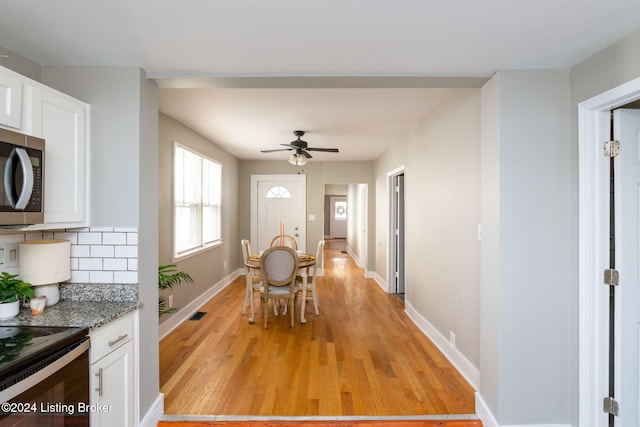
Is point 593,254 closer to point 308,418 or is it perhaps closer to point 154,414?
point 308,418

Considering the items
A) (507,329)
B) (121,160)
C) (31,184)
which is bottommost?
(507,329)

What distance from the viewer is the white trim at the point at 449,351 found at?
262 cm

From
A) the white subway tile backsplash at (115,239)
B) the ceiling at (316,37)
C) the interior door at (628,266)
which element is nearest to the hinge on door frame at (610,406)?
the interior door at (628,266)

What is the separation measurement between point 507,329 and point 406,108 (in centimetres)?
226

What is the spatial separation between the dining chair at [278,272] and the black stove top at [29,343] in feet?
7.76

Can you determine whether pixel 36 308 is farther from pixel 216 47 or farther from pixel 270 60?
pixel 270 60

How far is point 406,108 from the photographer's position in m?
3.40

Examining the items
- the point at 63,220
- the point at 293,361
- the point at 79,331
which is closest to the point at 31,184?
the point at 63,220

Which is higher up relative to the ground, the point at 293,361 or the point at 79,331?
the point at 79,331

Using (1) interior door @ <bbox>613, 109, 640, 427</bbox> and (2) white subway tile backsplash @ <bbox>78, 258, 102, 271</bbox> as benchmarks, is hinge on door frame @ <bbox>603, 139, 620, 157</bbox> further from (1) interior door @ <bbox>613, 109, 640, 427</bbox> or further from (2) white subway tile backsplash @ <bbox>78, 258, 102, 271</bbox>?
(2) white subway tile backsplash @ <bbox>78, 258, 102, 271</bbox>

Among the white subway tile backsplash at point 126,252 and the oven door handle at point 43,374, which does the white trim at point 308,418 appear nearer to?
the oven door handle at point 43,374

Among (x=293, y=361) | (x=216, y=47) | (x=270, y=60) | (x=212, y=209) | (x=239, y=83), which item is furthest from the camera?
(x=212, y=209)

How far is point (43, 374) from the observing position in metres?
1.32

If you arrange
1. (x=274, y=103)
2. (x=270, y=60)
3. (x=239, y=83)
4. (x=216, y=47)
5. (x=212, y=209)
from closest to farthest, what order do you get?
(x=216, y=47) → (x=270, y=60) → (x=239, y=83) → (x=274, y=103) → (x=212, y=209)
